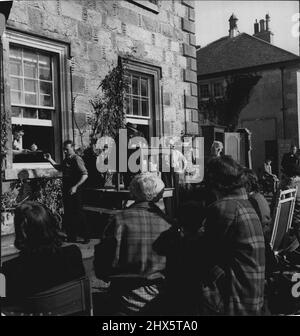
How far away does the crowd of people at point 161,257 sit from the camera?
9.23 ft

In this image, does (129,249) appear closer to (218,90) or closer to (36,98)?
(36,98)

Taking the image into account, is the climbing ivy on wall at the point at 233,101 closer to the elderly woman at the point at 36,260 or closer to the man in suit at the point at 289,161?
the man in suit at the point at 289,161

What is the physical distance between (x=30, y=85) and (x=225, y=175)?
4.76 m

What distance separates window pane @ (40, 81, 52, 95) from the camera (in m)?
7.16

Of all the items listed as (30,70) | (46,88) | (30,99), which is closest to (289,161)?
(46,88)

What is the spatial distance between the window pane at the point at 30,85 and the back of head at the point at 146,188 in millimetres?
4396

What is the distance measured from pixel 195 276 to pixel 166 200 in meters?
4.96

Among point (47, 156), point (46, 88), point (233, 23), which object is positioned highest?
point (233, 23)

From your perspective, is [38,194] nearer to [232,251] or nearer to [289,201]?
[289,201]

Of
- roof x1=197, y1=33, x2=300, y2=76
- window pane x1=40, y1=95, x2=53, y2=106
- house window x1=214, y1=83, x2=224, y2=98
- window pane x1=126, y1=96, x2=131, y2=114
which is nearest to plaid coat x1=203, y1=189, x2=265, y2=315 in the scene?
window pane x1=40, y1=95, x2=53, y2=106

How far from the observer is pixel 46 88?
285 inches

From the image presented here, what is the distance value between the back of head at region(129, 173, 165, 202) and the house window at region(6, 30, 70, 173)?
4.02 metres
